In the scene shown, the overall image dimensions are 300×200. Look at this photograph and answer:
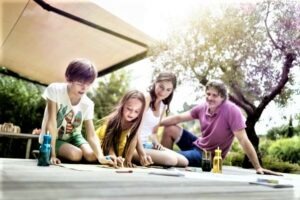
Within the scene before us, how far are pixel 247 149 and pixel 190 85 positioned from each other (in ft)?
4.77

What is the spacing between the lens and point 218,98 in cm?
226

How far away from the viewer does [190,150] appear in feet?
8.12

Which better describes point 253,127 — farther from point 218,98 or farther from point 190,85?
point 218,98

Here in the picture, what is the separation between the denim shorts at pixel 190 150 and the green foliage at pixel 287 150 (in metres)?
1.03

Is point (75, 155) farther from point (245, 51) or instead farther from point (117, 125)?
point (245, 51)

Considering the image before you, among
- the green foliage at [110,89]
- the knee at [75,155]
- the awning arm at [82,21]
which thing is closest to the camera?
the knee at [75,155]

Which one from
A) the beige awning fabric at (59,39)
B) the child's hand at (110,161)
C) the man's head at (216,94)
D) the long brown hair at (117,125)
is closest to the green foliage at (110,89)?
the beige awning fabric at (59,39)

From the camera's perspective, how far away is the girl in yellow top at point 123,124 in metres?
1.91

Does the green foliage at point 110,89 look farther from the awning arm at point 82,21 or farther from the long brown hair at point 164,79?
the long brown hair at point 164,79

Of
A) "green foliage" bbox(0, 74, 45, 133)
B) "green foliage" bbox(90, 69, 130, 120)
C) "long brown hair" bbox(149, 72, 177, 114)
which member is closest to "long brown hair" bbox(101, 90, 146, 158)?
"long brown hair" bbox(149, 72, 177, 114)

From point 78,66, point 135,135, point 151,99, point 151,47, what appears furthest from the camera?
point 151,47

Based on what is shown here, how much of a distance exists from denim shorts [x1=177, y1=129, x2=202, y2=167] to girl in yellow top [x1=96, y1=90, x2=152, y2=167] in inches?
23.2

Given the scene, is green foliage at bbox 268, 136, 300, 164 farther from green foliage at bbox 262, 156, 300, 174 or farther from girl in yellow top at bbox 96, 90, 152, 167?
girl in yellow top at bbox 96, 90, 152, 167

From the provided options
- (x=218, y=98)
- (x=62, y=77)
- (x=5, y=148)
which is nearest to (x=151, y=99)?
(x=218, y=98)
